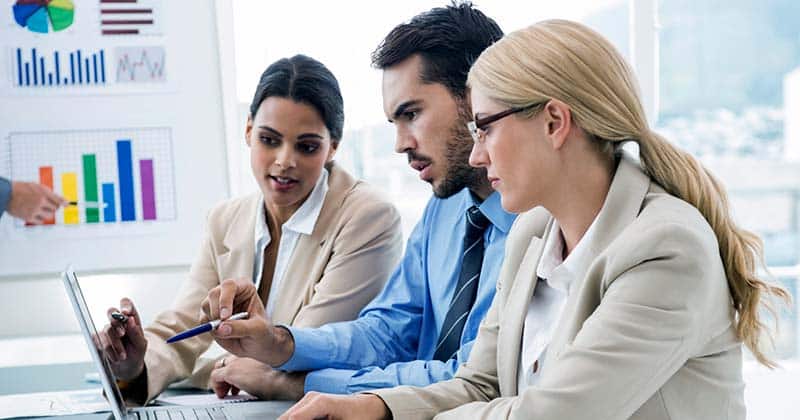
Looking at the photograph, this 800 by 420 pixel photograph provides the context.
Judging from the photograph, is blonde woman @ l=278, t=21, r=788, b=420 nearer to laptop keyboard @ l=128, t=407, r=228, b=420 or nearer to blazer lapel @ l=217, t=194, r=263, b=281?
laptop keyboard @ l=128, t=407, r=228, b=420

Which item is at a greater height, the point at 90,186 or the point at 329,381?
the point at 90,186

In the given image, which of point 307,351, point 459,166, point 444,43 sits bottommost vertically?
point 307,351

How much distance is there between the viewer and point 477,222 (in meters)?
1.86

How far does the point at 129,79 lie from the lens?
11.2 ft

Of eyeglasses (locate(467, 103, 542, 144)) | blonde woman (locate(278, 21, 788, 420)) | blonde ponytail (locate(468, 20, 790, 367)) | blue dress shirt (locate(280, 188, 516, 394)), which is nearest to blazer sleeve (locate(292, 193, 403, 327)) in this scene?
blue dress shirt (locate(280, 188, 516, 394))

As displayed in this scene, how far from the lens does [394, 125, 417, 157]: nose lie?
78.5 inches

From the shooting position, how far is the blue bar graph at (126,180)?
11.2 ft

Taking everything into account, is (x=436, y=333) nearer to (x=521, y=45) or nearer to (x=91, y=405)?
(x=91, y=405)

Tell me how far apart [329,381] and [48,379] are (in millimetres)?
742

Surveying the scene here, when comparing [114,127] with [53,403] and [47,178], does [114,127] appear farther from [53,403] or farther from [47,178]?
[53,403]

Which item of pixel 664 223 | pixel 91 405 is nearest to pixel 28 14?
pixel 91 405

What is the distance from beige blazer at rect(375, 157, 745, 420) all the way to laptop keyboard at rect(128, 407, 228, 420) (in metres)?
0.38

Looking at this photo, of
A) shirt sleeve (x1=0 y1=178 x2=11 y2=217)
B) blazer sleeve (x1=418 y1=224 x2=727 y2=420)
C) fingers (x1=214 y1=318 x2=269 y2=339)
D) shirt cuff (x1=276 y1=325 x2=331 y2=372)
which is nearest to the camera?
blazer sleeve (x1=418 y1=224 x2=727 y2=420)

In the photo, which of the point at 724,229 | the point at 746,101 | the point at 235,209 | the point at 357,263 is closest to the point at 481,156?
the point at 724,229
